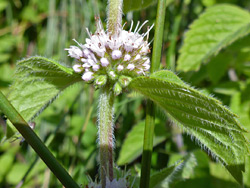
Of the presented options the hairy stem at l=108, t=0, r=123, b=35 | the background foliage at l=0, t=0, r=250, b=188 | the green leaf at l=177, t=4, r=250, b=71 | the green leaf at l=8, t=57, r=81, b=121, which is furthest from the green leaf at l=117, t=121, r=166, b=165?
the hairy stem at l=108, t=0, r=123, b=35

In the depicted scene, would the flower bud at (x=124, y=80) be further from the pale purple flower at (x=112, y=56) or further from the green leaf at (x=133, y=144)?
the green leaf at (x=133, y=144)

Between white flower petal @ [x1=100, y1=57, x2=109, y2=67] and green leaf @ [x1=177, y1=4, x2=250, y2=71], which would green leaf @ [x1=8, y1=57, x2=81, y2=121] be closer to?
white flower petal @ [x1=100, y1=57, x2=109, y2=67]

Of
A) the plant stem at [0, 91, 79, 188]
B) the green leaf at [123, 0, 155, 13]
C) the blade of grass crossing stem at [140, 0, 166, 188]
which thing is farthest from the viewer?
the green leaf at [123, 0, 155, 13]

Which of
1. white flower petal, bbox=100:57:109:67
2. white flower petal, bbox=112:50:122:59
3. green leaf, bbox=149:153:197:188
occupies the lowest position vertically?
green leaf, bbox=149:153:197:188

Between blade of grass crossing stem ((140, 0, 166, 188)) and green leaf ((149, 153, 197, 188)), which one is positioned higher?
blade of grass crossing stem ((140, 0, 166, 188))

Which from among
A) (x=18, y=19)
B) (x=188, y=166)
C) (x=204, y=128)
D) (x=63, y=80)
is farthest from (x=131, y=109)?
(x=18, y=19)

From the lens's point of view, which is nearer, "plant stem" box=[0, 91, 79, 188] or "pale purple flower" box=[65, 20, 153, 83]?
"plant stem" box=[0, 91, 79, 188]

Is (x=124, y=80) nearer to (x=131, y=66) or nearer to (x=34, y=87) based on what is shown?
(x=131, y=66)
